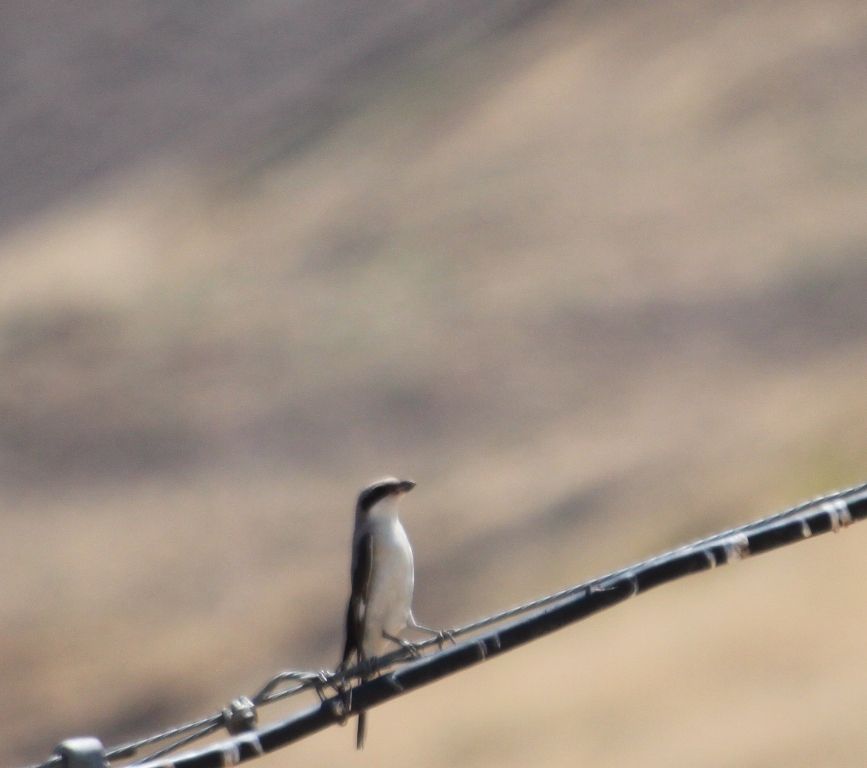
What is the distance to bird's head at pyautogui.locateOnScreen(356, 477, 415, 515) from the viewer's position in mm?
7566

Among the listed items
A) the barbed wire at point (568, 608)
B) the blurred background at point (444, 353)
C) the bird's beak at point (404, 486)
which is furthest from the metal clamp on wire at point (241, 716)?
the blurred background at point (444, 353)

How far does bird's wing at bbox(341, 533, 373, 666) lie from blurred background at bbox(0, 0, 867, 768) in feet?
24.9

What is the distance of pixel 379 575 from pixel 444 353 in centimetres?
1698

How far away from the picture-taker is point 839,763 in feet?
46.1

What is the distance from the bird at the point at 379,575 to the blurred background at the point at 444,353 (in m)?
7.56

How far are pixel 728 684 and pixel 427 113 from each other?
1801 centimetres

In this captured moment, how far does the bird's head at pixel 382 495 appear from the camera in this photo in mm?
7566

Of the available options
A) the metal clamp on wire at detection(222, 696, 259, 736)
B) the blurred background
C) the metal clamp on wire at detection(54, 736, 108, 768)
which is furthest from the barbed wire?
the blurred background

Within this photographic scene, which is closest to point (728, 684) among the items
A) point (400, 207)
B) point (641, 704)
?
point (641, 704)

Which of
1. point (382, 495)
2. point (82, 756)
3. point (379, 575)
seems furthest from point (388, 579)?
point (82, 756)

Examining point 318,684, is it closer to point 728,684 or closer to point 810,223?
point 728,684

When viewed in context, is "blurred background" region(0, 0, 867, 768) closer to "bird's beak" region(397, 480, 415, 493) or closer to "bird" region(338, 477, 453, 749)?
"bird" region(338, 477, 453, 749)

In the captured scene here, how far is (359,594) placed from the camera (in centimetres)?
760

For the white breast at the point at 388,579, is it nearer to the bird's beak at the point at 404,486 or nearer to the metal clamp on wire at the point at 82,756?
the bird's beak at the point at 404,486
